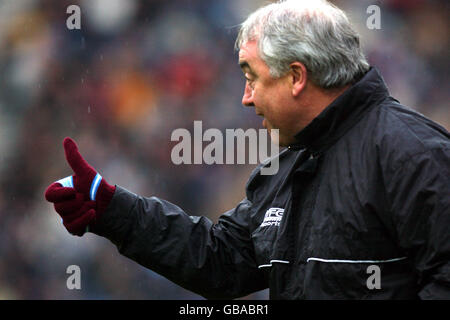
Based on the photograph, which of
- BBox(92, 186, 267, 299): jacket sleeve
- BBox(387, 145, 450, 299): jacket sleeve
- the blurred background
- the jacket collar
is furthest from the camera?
the blurred background

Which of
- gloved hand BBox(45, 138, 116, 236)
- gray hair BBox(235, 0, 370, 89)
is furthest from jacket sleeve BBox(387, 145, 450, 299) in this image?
gloved hand BBox(45, 138, 116, 236)

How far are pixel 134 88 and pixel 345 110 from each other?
3.03 m

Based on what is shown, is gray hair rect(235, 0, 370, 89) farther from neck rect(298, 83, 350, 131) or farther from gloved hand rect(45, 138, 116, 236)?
gloved hand rect(45, 138, 116, 236)

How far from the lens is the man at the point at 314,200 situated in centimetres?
154

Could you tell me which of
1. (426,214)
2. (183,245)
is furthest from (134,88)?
(426,214)

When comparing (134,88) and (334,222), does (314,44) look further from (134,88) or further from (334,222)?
(134,88)

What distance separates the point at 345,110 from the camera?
5.71 ft

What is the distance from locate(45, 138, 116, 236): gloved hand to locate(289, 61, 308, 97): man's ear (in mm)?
577

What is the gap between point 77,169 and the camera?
1.89 metres

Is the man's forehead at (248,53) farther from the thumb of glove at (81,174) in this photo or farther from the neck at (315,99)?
the thumb of glove at (81,174)

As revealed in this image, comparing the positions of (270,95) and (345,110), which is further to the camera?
(270,95)

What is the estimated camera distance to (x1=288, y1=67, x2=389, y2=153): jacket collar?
67.9 inches

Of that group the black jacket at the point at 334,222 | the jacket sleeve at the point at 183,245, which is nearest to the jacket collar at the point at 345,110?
the black jacket at the point at 334,222

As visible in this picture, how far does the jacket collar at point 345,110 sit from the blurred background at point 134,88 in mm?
2653
